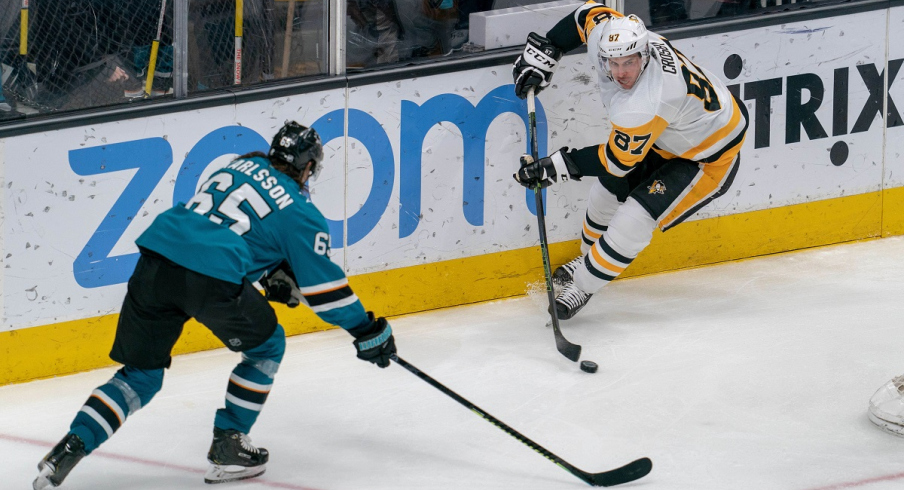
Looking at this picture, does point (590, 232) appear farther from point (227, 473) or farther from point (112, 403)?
point (112, 403)

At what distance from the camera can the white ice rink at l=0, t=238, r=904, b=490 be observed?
361 centimetres

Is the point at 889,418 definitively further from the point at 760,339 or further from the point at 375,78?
the point at 375,78

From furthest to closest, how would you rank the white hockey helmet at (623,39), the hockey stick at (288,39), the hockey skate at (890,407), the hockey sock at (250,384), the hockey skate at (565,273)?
the hockey skate at (565,273), the hockey stick at (288,39), the white hockey helmet at (623,39), the hockey skate at (890,407), the hockey sock at (250,384)

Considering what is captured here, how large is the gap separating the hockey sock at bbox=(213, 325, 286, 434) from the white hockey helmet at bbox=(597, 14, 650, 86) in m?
1.54

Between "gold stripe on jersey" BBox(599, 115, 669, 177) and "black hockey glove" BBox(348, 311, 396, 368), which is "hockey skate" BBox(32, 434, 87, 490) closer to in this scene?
"black hockey glove" BBox(348, 311, 396, 368)

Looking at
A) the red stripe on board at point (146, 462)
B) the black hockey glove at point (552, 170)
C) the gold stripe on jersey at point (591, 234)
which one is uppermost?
the black hockey glove at point (552, 170)

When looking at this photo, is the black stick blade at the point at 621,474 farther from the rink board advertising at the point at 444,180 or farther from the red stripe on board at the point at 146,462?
the rink board advertising at the point at 444,180

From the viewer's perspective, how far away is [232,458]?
348 centimetres

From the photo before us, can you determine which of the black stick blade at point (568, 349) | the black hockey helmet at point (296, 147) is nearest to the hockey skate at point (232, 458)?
the black hockey helmet at point (296, 147)

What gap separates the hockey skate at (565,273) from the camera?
5016mm

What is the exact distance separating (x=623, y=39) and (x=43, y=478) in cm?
226

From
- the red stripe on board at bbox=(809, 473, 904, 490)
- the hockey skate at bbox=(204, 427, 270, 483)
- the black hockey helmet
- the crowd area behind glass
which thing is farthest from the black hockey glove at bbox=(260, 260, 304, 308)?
the red stripe on board at bbox=(809, 473, 904, 490)

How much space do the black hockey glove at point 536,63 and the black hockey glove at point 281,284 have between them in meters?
1.58

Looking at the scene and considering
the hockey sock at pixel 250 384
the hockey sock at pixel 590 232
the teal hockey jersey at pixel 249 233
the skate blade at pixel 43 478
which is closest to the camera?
the teal hockey jersey at pixel 249 233
